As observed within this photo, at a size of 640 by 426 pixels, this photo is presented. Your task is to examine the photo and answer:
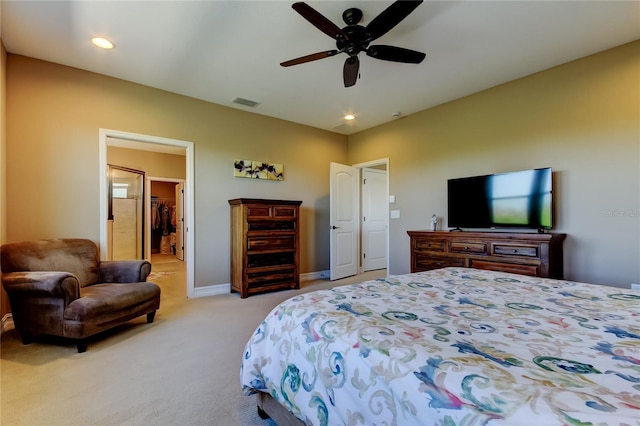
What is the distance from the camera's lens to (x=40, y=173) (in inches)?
120

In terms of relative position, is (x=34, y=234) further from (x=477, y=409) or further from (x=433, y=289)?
(x=477, y=409)

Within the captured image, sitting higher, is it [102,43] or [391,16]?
[102,43]

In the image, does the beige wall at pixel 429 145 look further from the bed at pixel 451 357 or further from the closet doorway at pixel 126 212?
the closet doorway at pixel 126 212

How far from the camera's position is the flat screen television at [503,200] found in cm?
314

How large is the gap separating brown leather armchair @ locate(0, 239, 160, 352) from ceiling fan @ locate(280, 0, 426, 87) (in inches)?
101

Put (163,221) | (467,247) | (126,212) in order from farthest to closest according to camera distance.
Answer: (163,221)
(126,212)
(467,247)

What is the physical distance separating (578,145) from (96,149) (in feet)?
17.4

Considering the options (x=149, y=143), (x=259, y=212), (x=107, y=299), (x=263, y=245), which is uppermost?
(x=149, y=143)

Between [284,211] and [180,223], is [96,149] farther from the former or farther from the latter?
[180,223]

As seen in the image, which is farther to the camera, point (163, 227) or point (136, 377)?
point (163, 227)

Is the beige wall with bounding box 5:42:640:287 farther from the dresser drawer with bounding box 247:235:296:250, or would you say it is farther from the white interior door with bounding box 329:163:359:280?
the white interior door with bounding box 329:163:359:280

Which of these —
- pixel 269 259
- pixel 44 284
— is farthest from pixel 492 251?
pixel 44 284

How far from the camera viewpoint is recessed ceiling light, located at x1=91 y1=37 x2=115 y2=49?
2.68 meters

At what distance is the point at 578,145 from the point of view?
307cm
